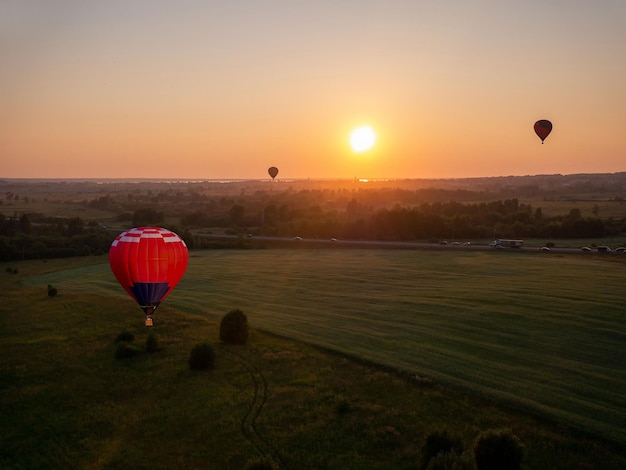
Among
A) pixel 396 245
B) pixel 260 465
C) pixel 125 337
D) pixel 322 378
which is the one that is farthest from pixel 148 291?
pixel 396 245

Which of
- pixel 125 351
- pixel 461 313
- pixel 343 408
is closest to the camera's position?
pixel 343 408

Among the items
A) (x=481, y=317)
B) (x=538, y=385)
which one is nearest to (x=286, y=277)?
(x=481, y=317)

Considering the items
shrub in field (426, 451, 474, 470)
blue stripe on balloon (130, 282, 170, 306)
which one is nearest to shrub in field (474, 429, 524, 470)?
shrub in field (426, 451, 474, 470)

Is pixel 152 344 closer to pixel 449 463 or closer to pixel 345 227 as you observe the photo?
pixel 449 463

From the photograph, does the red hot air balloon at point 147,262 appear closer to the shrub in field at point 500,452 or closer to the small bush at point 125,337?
the small bush at point 125,337

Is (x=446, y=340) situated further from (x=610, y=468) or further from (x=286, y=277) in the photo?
(x=286, y=277)
